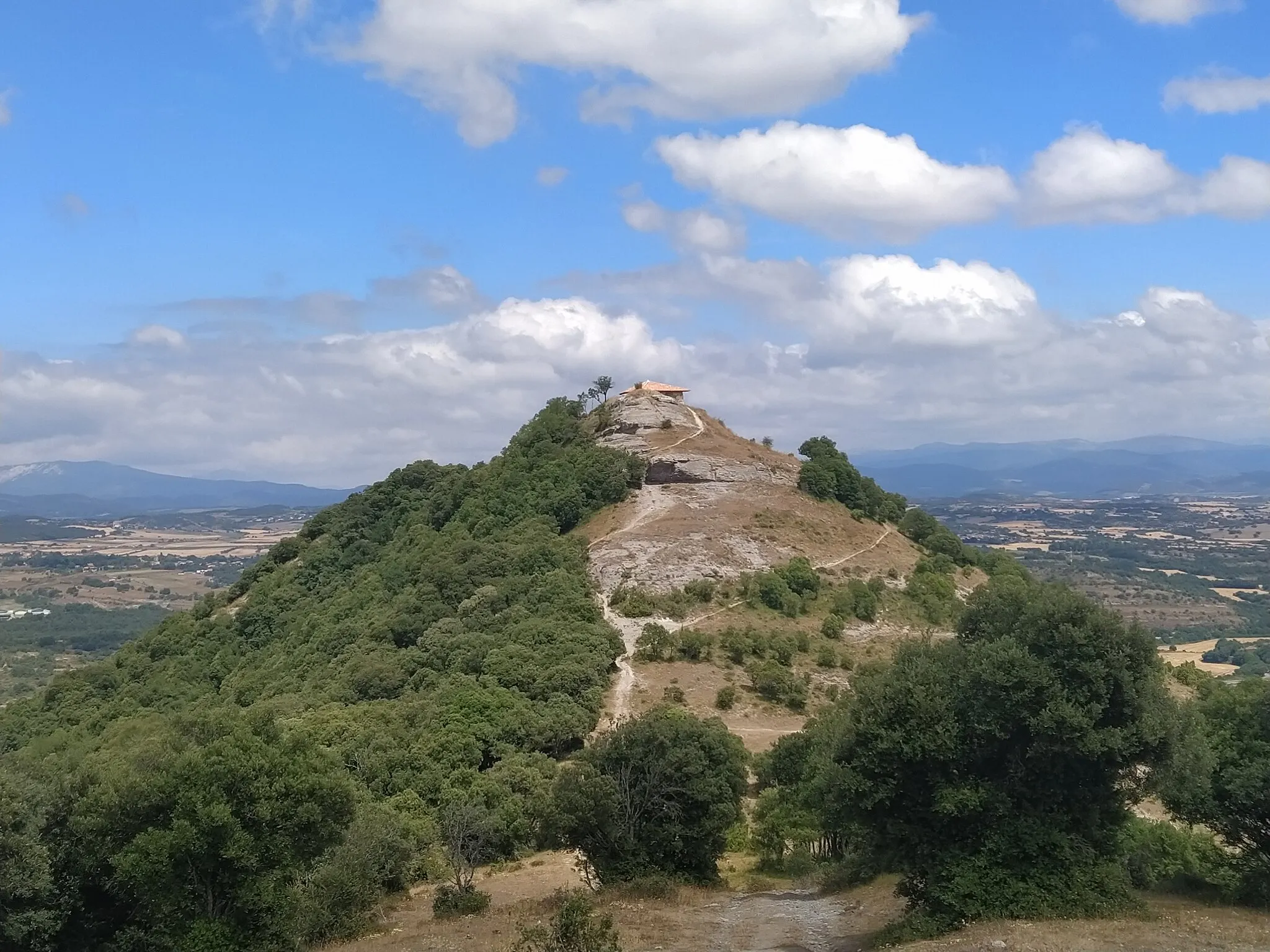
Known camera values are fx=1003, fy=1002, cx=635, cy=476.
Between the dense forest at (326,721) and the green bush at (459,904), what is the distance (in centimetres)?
213

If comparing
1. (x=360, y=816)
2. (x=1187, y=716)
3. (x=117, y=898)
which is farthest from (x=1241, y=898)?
(x=117, y=898)

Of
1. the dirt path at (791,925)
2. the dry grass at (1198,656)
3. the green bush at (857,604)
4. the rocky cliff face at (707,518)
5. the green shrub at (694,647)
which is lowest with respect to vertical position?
the dry grass at (1198,656)

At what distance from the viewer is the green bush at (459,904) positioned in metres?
26.6

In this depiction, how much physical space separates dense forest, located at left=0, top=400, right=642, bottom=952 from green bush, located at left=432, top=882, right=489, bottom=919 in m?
2.13

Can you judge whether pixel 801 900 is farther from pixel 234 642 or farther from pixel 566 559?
pixel 234 642

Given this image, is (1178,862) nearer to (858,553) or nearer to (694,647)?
(694,647)

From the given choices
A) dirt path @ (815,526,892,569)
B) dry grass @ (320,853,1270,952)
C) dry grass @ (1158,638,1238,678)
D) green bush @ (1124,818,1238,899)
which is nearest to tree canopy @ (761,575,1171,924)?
dry grass @ (320,853,1270,952)

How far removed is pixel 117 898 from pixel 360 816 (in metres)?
7.71

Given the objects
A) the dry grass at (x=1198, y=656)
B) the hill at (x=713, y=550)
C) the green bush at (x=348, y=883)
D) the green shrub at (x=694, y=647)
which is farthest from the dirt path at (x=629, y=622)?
the dry grass at (x=1198, y=656)

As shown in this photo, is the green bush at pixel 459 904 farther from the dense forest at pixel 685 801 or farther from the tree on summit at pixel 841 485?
the tree on summit at pixel 841 485

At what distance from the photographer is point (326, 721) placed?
44.1m

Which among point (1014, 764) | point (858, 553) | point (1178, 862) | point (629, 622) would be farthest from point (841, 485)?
point (1014, 764)

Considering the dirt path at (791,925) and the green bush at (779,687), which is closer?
the dirt path at (791,925)

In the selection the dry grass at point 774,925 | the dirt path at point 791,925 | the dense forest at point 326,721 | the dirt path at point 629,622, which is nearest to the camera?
the dry grass at point 774,925
